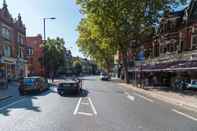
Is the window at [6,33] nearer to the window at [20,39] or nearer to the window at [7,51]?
the window at [7,51]

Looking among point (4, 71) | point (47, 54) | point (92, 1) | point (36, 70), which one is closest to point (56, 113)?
point (92, 1)

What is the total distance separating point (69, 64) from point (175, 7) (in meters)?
100

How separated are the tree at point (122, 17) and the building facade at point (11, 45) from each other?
13.4m

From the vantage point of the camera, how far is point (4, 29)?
4759 centimetres

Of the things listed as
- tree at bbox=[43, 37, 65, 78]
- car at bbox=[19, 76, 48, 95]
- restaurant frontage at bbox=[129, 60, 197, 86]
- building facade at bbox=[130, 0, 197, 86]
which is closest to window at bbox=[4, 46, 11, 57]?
tree at bbox=[43, 37, 65, 78]

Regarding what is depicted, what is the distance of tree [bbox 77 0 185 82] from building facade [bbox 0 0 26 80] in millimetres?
13419

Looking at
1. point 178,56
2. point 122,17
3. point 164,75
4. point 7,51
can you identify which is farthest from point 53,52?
point 178,56

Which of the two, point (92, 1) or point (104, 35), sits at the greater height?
point (92, 1)

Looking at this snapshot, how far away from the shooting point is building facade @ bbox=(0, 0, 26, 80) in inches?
1822

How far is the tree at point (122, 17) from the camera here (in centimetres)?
3981

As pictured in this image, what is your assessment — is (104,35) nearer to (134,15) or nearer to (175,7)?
(134,15)

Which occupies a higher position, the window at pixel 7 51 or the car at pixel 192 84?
the window at pixel 7 51

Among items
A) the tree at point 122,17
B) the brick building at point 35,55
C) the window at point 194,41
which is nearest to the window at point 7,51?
the tree at point 122,17

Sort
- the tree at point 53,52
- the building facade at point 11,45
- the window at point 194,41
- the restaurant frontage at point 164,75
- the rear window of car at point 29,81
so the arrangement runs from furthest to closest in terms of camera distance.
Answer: the tree at point 53,52 < the building facade at point 11,45 < the window at point 194,41 < the restaurant frontage at point 164,75 < the rear window of car at point 29,81
